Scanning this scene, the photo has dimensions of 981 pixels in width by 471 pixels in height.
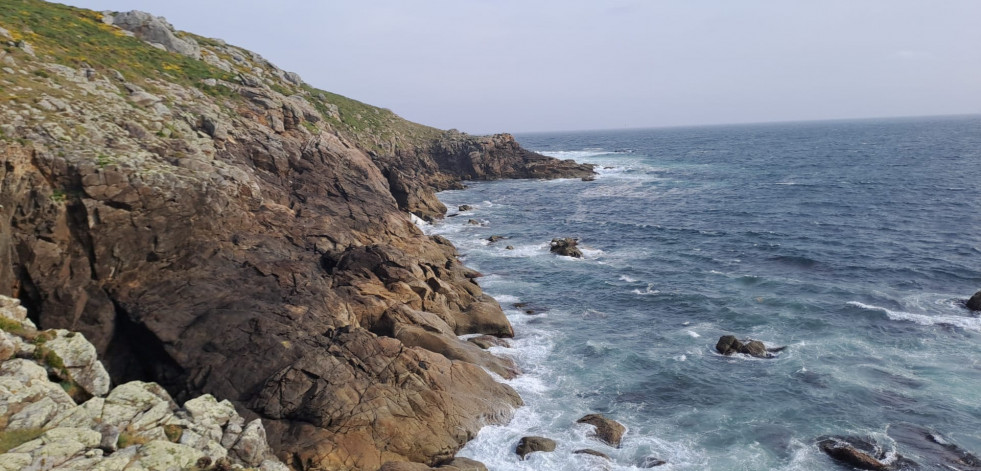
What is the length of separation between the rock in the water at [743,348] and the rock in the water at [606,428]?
11442 millimetres

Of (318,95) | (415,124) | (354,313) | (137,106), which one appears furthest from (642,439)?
(415,124)

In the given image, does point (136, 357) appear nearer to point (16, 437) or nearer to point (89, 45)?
point (16, 437)

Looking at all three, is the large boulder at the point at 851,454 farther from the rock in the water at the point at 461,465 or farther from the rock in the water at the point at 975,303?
the rock in the water at the point at 975,303

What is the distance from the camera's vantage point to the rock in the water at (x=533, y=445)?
23469 millimetres

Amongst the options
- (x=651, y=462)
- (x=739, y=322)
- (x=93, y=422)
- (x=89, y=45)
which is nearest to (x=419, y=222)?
(x=89, y=45)

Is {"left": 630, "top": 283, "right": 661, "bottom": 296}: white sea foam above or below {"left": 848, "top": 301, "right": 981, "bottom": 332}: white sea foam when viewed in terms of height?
below

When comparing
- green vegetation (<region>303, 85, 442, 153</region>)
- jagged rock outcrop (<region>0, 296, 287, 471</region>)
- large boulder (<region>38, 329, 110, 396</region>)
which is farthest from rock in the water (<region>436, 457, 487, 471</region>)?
green vegetation (<region>303, 85, 442, 153</region>)

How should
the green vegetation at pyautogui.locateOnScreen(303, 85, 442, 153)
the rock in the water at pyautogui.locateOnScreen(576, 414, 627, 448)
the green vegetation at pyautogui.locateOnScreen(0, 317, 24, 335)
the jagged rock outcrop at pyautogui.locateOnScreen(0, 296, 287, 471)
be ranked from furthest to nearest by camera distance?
the green vegetation at pyautogui.locateOnScreen(303, 85, 442, 153), the rock in the water at pyautogui.locateOnScreen(576, 414, 627, 448), the green vegetation at pyautogui.locateOnScreen(0, 317, 24, 335), the jagged rock outcrop at pyautogui.locateOnScreen(0, 296, 287, 471)

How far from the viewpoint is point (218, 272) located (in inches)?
1122

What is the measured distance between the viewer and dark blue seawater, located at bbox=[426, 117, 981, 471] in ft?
82.2

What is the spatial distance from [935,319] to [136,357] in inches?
1892

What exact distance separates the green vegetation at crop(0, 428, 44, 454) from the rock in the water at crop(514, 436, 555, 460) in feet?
55.3

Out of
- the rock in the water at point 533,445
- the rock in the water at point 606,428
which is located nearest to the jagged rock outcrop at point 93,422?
the rock in the water at point 533,445

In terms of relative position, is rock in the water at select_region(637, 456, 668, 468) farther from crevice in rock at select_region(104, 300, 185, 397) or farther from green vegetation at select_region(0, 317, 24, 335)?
green vegetation at select_region(0, 317, 24, 335)
